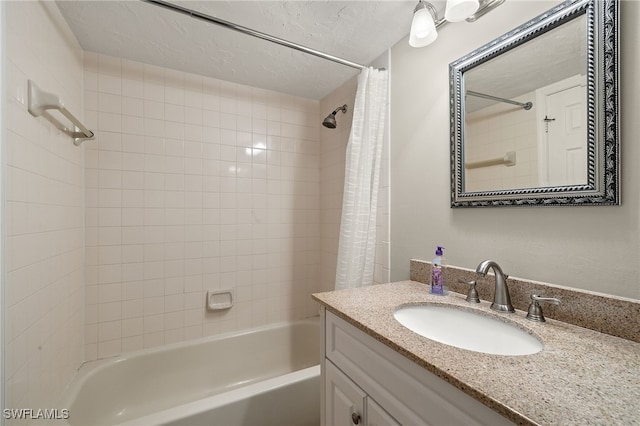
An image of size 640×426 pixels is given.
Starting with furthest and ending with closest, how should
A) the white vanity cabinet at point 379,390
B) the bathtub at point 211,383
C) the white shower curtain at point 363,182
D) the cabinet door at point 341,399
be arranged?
the white shower curtain at point 363,182, the bathtub at point 211,383, the cabinet door at point 341,399, the white vanity cabinet at point 379,390

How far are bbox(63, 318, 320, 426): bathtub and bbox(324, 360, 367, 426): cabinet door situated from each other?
16.3 inches

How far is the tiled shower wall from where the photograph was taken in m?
1.63

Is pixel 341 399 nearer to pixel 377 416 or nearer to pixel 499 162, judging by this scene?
pixel 377 416

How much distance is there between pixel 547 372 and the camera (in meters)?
0.56

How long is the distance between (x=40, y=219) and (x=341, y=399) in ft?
4.61

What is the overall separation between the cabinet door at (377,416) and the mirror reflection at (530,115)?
0.88 m

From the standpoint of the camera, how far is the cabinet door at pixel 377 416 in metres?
0.73

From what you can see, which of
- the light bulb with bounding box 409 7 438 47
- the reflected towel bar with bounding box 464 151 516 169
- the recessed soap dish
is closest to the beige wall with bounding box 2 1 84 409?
the recessed soap dish

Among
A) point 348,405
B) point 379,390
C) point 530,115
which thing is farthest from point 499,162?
point 348,405

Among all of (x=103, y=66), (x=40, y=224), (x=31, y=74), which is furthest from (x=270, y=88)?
(x=40, y=224)

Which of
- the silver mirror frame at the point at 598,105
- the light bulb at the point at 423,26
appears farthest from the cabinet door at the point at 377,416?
the light bulb at the point at 423,26

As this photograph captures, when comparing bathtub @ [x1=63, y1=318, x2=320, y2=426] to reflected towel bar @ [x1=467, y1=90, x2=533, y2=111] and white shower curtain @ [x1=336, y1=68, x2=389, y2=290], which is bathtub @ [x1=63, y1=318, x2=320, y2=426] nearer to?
white shower curtain @ [x1=336, y1=68, x2=389, y2=290]

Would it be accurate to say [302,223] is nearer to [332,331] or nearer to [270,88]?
[270,88]

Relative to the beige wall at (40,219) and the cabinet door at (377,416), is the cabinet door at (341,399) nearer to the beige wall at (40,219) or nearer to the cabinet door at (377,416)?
the cabinet door at (377,416)
